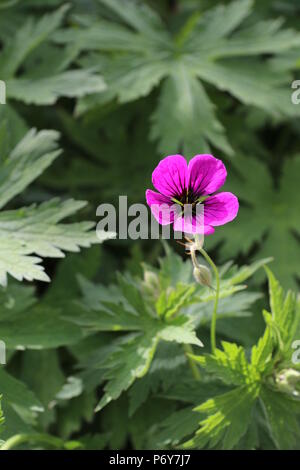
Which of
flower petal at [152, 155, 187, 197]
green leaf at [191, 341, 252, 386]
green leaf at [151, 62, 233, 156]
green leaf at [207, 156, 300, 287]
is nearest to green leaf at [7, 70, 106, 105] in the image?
green leaf at [151, 62, 233, 156]

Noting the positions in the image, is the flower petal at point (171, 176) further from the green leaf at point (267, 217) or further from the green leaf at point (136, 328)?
the green leaf at point (267, 217)

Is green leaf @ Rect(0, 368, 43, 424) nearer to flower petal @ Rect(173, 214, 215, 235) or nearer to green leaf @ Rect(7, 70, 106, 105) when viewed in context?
flower petal @ Rect(173, 214, 215, 235)

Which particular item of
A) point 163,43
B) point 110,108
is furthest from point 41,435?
point 163,43

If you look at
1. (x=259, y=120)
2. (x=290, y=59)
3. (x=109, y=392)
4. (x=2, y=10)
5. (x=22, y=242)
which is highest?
(x=2, y=10)

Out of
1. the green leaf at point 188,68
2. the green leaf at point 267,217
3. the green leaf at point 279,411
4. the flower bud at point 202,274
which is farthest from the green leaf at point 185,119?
the green leaf at point 279,411

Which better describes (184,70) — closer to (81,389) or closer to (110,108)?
(110,108)

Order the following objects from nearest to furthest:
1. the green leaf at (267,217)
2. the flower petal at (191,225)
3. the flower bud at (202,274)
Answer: the flower petal at (191,225)
the flower bud at (202,274)
the green leaf at (267,217)
